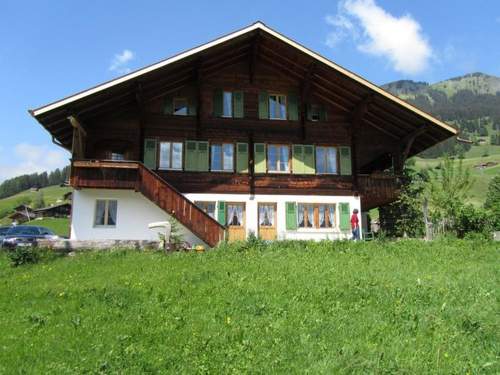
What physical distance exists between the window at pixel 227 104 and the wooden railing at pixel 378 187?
22.9ft

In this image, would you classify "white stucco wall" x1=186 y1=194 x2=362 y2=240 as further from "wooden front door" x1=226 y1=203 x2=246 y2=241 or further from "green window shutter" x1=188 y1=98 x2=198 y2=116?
"green window shutter" x1=188 y1=98 x2=198 y2=116

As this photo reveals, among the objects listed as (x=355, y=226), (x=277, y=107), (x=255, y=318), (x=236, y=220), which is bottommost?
(x=255, y=318)

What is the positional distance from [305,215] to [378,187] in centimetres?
379

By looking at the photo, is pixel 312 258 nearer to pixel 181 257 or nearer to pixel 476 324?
pixel 181 257

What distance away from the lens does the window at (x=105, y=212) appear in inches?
846

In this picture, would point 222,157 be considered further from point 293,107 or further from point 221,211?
point 293,107

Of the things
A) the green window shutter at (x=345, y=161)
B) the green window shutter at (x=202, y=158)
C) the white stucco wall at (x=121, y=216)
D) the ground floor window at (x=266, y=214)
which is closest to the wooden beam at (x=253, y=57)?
the green window shutter at (x=202, y=158)

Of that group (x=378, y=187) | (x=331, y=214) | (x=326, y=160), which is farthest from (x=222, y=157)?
(x=378, y=187)

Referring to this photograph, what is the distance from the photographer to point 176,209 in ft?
65.6

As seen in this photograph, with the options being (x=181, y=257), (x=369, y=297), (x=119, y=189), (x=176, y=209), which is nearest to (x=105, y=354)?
(x=369, y=297)

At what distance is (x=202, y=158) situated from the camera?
23109mm

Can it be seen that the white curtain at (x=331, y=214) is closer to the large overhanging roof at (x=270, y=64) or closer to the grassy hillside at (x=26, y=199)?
the large overhanging roof at (x=270, y=64)

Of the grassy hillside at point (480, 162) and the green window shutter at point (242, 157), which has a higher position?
the grassy hillside at point (480, 162)

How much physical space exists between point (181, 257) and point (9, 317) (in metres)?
6.53
